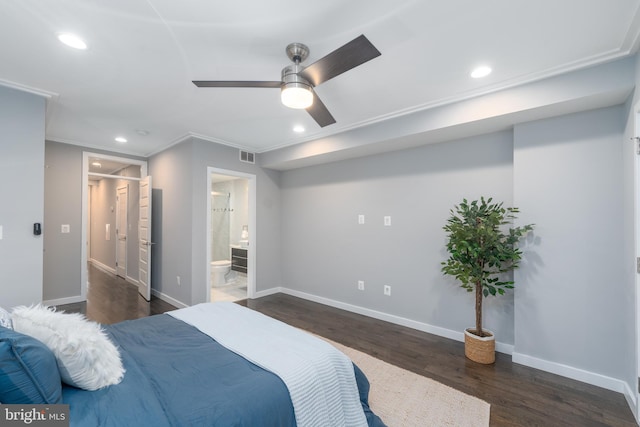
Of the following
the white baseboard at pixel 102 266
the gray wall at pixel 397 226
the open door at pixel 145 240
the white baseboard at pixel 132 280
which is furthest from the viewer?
the white baseboard at pixel 102 266

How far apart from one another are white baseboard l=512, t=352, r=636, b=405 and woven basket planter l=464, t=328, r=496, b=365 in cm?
26

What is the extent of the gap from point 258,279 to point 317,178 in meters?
2.01

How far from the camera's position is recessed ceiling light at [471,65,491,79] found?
227 centimetres

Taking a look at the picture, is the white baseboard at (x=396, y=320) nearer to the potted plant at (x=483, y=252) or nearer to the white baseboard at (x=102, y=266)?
the potted plant at (x=483, y=252)

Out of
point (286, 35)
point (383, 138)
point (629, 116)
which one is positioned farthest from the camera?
point (383, 138)

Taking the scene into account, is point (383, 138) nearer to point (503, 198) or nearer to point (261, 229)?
point (503, 198)

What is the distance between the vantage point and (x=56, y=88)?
265 cm

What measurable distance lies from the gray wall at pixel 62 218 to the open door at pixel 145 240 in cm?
85

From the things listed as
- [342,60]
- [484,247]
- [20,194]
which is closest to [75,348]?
[342,60]

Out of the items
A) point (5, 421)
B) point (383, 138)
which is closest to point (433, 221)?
point (383, 138)

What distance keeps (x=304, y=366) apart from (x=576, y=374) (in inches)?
100

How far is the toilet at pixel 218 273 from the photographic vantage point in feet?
18.6

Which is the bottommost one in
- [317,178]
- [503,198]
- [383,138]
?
[503,198]

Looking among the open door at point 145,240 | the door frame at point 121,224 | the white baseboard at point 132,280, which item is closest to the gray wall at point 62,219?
the open door at point 145,240
